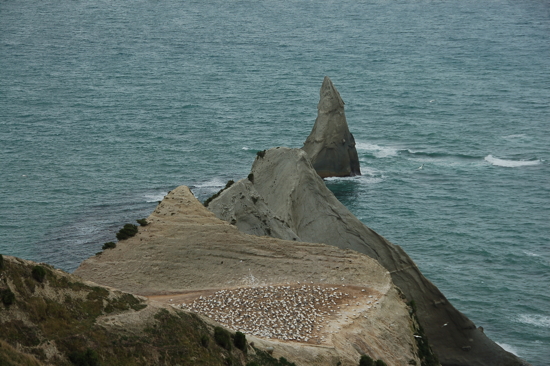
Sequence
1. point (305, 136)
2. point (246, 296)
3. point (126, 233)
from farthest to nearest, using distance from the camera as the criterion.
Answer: point (305, 136)
point (126, 233)
point (246, 296)

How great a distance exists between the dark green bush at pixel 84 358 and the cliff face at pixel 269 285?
11859 millimetres

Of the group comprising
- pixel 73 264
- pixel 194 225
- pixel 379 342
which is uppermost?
pixel 194 225

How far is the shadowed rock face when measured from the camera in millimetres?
64438

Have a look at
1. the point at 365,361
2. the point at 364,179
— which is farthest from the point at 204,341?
the point at 364,179

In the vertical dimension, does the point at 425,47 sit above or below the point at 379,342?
above

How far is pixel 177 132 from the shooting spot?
13450 centimetres

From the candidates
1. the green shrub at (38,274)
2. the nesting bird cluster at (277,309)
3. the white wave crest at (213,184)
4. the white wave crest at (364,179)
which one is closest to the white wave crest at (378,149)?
the white wave crest at (364,179)

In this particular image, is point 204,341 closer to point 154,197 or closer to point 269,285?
point 269,285

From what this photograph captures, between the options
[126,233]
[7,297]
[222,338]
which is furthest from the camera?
[126,233]

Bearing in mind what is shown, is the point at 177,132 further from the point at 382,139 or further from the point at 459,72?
the point at 459,72

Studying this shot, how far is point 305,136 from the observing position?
13250 cm

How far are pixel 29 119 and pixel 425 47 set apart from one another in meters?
99.7

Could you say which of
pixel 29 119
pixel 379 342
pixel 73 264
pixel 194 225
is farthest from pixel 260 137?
pixel 379 342

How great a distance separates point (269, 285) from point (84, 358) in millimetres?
22543
